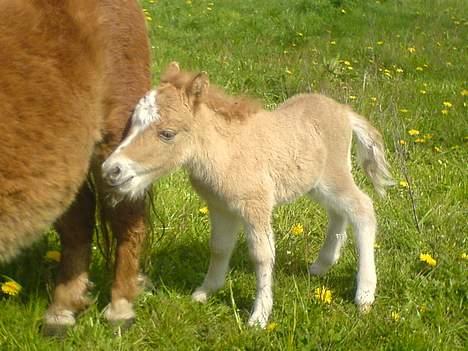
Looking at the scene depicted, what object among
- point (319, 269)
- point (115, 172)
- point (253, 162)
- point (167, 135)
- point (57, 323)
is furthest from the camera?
point (319, 269)

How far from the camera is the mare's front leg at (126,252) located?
3188mm

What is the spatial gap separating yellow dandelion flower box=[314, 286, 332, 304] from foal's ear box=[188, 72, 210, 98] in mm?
1130

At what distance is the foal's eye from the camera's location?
8.89 feet

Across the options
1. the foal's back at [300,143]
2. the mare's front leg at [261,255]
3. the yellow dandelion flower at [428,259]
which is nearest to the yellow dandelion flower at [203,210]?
the foal's back at [300,143]

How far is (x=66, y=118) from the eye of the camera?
276cm

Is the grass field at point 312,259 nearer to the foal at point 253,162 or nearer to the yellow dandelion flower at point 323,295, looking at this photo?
the yellow dandelion flower at point 323,295

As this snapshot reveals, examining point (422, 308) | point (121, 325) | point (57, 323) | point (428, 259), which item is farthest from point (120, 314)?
point (428, 259)

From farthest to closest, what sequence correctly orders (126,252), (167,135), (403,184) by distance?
(403,184), (126,252), (167,135)

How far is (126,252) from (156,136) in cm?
77

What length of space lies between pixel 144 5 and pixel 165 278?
25.9 feet

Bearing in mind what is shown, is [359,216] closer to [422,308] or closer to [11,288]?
[422,308]

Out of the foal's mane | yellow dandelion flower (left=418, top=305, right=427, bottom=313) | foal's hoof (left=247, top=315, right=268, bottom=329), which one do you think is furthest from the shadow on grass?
the foal's mane

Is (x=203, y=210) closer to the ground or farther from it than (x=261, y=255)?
closer to the ground

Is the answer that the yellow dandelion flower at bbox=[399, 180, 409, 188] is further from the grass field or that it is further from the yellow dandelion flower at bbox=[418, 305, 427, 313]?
the yellow dandelion flower at bbox=[418, 305, 427, 313]
